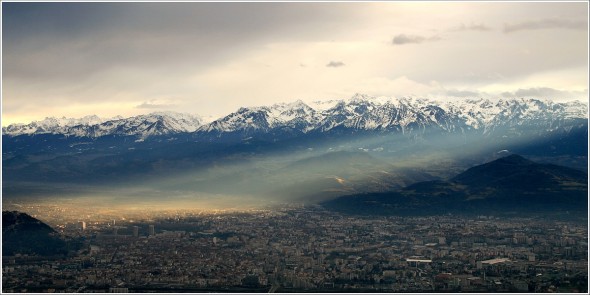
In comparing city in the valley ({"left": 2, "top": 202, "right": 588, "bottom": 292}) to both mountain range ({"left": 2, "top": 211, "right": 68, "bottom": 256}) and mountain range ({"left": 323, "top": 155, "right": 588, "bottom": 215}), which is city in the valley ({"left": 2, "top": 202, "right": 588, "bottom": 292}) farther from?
mountain range ({"left": 323, "top": 155, "right": 588, "bottom": 215})

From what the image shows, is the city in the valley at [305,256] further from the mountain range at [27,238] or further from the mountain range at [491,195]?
the mountain range at [491,195]

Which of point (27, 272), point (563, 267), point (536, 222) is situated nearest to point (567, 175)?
point (536, 222)

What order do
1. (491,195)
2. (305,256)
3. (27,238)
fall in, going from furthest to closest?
(491,195) < (27,238) < (305,256)

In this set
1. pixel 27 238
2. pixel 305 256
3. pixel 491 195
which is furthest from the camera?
pixel 491 195

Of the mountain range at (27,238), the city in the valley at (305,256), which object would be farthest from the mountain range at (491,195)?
the mountain range at (27,238)

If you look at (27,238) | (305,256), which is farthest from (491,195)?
(27,238)

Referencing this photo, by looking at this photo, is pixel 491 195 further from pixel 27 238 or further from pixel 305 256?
pixel 27 238

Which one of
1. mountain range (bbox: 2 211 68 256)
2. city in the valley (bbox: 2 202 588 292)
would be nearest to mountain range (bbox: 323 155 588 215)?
city in the valley (bbox: 2 202 588 292)

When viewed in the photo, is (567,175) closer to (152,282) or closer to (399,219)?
(399,219)
